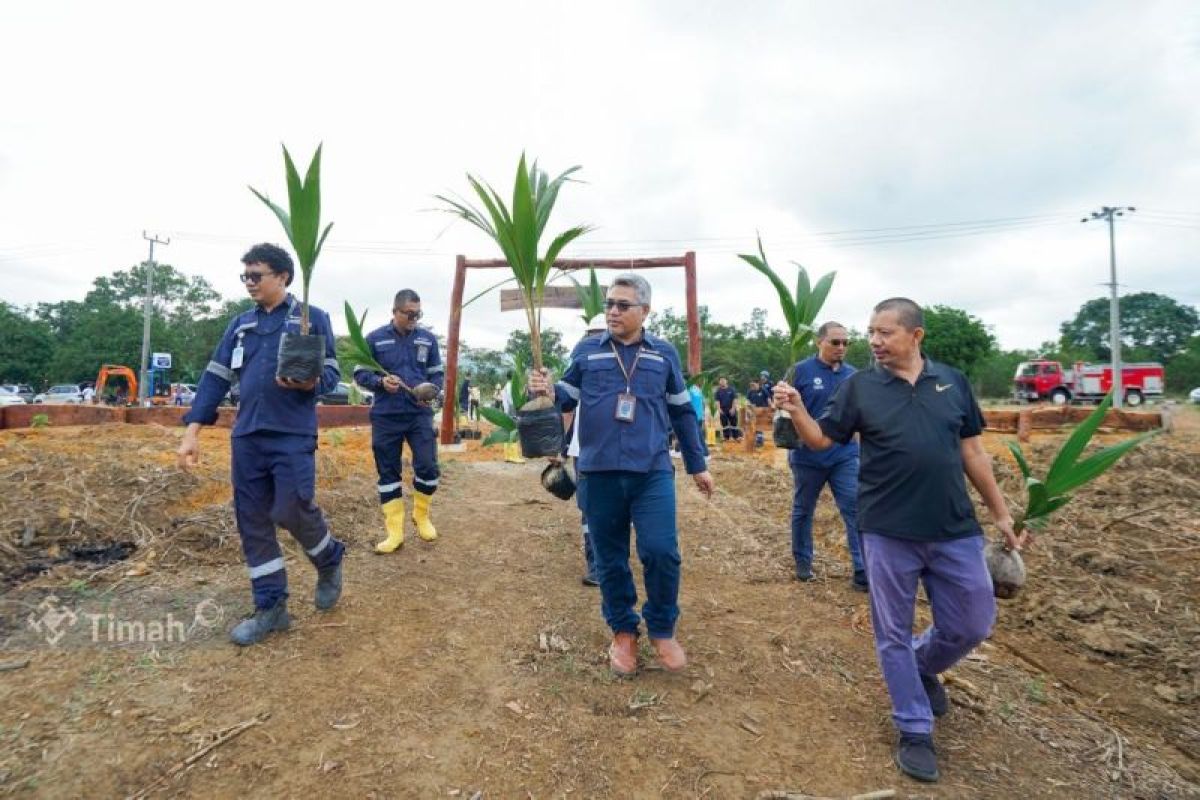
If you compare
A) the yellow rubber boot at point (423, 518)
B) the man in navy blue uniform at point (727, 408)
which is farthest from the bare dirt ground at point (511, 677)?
the man in navy blue uniform at point (727, 408)

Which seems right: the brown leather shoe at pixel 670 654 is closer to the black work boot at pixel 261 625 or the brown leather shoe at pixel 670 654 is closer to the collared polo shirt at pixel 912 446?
the collared polo shirt at pixel 912 446

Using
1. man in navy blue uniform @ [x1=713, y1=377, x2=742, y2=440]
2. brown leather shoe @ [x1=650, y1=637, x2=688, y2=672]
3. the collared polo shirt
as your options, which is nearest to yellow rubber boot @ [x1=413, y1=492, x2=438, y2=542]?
brown leather shoe @ [x1=650, y1=637, x2=688, y2=672]

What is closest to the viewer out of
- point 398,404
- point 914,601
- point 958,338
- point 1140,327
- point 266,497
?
point 914,601

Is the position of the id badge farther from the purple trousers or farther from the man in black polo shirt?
the purple trousers

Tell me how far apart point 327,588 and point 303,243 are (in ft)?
5.88

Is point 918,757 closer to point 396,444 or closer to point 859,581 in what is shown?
point 859,581

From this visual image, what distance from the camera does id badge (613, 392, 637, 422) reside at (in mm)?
2682

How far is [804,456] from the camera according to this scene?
4.10 metres

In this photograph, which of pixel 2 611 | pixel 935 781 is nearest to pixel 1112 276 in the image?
pixel 935 781

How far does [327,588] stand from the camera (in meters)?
3.27

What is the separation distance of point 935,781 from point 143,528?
15.9 feet

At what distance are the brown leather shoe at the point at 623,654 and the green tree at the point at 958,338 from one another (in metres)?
40.1

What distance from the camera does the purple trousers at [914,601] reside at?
2.22 metres

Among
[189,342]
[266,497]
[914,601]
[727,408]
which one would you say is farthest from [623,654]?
[189,342]
